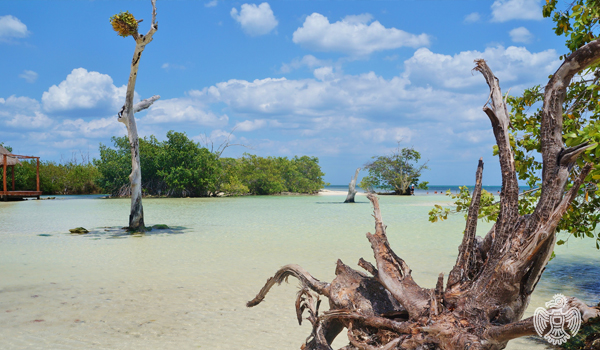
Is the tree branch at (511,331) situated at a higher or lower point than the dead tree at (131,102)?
lower

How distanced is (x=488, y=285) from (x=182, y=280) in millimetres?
5064

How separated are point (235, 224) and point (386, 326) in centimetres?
1247

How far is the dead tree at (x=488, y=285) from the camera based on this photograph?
2.01 meters

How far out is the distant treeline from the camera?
32938mm

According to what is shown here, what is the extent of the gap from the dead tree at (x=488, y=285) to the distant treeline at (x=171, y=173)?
30909mm

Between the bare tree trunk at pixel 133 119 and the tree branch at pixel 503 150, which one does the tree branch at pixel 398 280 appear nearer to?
the tree branch at pixel 503 150

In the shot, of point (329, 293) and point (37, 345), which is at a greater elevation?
point (329, 293)

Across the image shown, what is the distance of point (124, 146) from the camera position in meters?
38.6

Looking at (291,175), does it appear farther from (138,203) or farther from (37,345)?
(37,345)

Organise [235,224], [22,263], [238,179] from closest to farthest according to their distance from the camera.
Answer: [22,263] → [235,224] → [238,179]

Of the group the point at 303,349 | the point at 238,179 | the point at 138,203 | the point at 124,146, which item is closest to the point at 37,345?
the point at 303,349

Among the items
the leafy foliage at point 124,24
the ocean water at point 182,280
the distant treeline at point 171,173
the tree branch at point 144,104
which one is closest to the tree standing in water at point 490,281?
the ocean water at point 182,280

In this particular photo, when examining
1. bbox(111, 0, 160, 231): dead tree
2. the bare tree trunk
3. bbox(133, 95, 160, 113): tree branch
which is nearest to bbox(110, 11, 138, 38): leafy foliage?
bbox(111, 0, 160, 231): dead tree

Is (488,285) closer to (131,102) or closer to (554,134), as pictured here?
(554,134)
